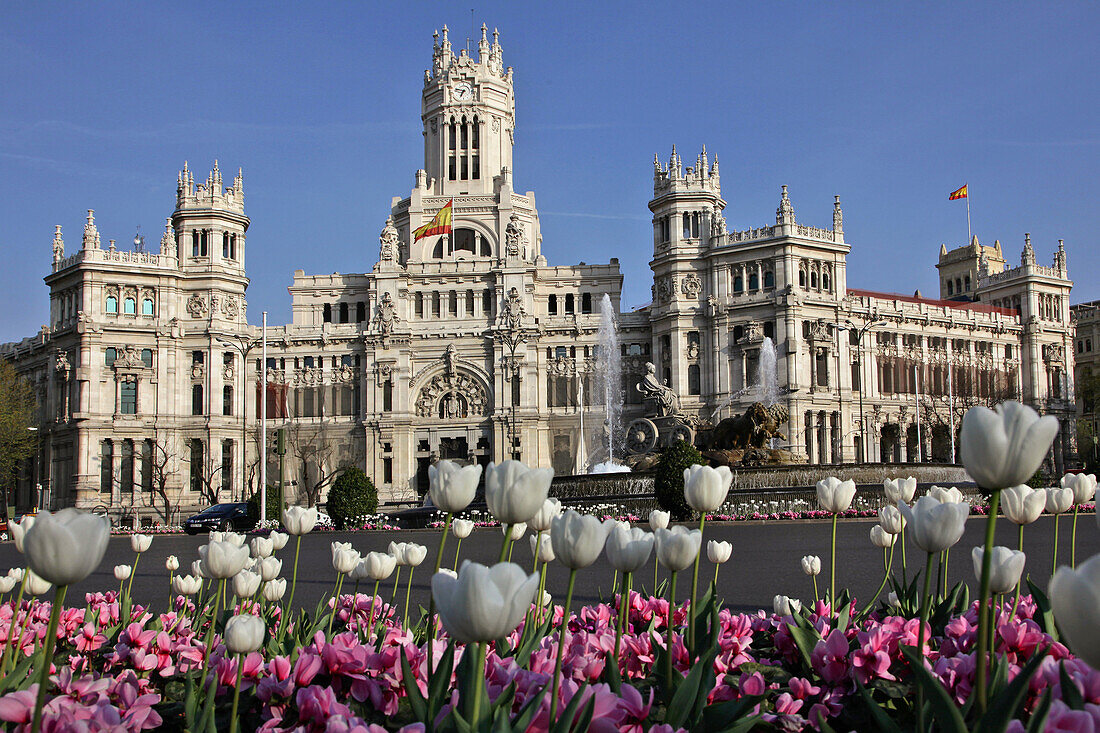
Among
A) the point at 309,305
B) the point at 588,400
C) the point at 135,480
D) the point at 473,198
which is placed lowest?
the point at 135,480

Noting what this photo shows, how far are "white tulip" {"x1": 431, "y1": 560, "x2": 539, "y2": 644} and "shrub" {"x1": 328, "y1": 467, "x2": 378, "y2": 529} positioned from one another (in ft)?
100

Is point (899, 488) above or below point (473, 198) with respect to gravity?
below

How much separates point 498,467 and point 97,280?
233ft

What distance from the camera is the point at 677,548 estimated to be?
386 cm

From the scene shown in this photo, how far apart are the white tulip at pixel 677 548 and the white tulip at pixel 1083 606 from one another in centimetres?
181

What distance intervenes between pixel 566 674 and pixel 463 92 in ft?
257

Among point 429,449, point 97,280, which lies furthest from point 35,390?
point 429,449

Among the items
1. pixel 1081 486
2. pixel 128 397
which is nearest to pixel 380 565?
pixel 1081 486

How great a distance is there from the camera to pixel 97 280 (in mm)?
67438

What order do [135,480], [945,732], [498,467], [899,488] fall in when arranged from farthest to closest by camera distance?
1. [135,480]
2. [899,488]
3. [498,467]
4. [945,732]

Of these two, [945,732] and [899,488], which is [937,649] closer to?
[899,488]

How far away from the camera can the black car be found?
38.8m

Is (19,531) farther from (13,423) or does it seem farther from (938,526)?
(13,423)

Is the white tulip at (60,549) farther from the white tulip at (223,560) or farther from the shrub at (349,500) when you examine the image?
the shrub at (349,500)
